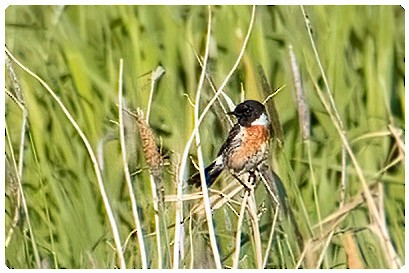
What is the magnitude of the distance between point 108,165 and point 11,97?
0.63 feet

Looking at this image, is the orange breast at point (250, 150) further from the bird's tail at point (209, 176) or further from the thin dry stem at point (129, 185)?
the thin dry stem at point (129, 185)

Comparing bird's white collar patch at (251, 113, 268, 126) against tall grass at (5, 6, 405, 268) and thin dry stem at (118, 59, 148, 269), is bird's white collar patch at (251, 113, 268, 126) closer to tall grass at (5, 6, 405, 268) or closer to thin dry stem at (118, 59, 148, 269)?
tall grass at (5, 6, 405, 268)

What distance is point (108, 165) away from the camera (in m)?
1.70

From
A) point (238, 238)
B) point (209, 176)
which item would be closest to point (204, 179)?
point (209, 176)

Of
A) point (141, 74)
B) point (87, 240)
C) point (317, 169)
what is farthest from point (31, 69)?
point (317, 169)

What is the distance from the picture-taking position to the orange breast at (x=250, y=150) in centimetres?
170

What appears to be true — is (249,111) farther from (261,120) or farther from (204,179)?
(204,179)

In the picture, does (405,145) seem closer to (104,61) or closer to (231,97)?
(231,97)

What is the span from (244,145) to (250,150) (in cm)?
1

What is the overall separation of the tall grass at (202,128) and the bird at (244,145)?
0.01 meters

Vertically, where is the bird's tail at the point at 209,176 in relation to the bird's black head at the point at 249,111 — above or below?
below

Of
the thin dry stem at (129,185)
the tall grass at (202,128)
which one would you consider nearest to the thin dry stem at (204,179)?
the tall grass at (202,128)

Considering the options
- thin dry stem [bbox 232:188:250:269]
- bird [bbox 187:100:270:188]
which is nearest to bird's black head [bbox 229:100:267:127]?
bird [bbox 187:100:270:188]

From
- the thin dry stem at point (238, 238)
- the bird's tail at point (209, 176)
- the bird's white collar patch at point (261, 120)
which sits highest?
the bird's white collar patch at point (261, 120)
